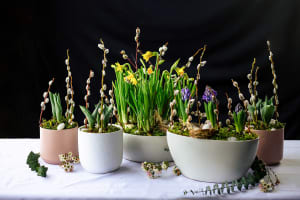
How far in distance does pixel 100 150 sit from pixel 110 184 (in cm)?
10

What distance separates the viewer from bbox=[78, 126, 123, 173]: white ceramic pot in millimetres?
848

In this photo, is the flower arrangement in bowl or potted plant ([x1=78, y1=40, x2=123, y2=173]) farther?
the flower arrangement in bowl

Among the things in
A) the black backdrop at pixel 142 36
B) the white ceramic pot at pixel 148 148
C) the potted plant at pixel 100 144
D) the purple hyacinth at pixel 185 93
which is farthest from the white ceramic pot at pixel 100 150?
the black backdrop at pixel 142 36

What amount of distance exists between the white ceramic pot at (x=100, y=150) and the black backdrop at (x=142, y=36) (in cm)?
139

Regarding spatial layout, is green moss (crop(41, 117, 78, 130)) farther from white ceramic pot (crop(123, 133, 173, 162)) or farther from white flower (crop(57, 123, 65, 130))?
white ceramic pot (crop(123, 133, 173, 162))

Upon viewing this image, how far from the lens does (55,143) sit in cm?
95

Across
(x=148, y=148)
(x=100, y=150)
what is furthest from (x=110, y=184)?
(x=148, y=148)

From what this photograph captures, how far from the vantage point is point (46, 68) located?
7.29 feet

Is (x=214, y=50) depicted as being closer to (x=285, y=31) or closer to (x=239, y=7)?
(x=239, y=7)

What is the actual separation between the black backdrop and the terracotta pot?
1325mm

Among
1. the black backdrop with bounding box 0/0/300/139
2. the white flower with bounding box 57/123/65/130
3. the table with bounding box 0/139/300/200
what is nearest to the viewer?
the table with bounding box 0/139/300/200

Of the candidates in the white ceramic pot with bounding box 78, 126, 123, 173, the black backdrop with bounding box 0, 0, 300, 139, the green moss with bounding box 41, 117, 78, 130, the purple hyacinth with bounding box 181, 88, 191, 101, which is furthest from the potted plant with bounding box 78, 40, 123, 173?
the black backdrop with bounding box 0, 0, 300, 139

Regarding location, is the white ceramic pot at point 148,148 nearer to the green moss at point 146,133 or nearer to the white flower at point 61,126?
the green moss at point 146,133

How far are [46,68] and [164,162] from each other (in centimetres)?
161
